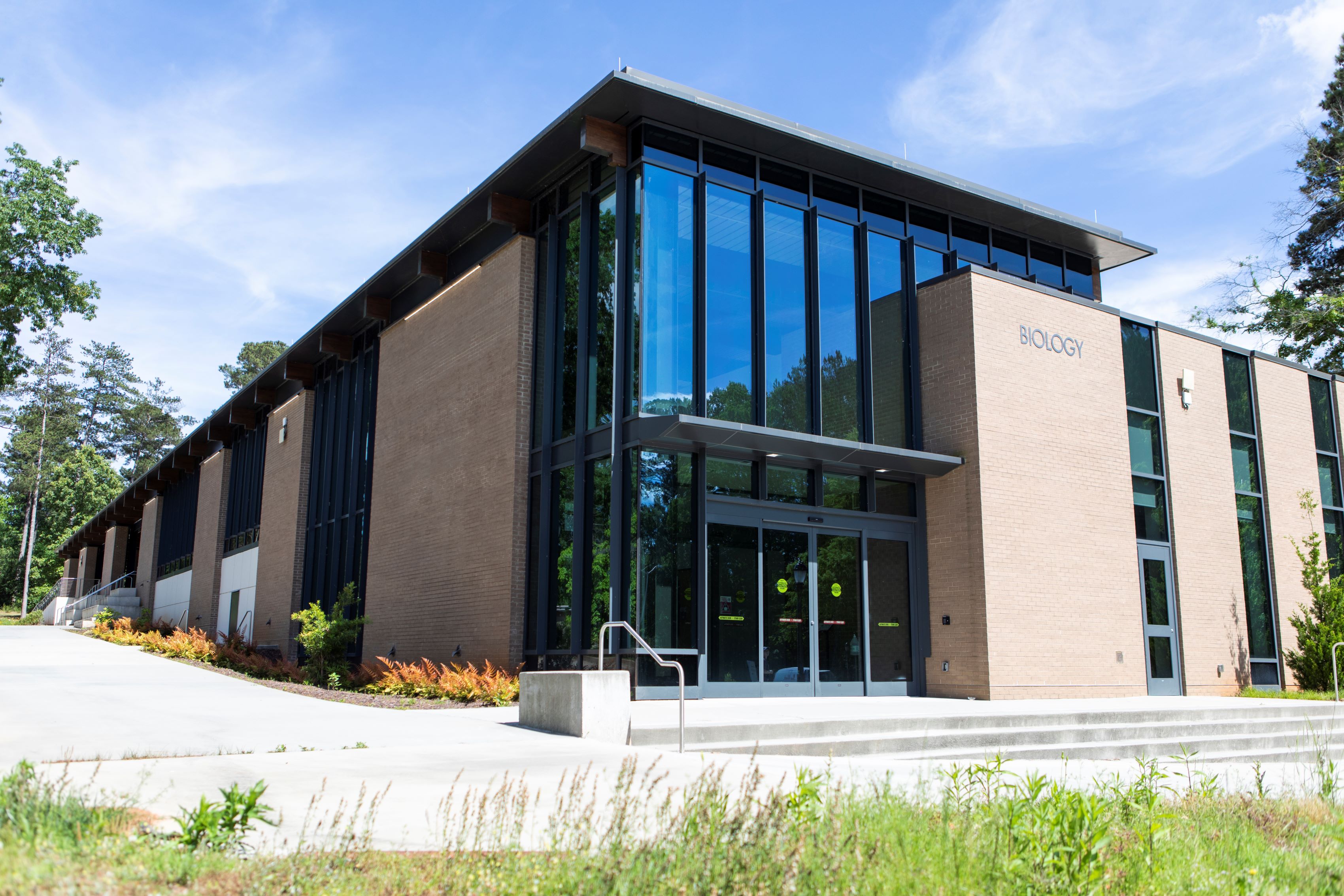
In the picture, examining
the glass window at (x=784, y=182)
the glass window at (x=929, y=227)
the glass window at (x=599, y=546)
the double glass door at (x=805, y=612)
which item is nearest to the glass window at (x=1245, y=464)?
the glass window at (x=929, y=227)

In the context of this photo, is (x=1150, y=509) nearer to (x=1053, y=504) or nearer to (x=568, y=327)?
(x=1053, y=504)

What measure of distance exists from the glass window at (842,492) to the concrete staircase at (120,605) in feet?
121

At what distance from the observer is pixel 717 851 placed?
14.4ft

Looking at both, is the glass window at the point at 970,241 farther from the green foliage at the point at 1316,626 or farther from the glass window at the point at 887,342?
the green foliage at the point at 1316,626

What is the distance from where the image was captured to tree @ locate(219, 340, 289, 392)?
77375 millimetres

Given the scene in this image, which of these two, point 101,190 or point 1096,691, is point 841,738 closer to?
point 1096,691

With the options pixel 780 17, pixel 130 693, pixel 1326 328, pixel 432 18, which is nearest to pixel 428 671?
pixel 130 693

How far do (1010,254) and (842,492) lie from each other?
637 cm

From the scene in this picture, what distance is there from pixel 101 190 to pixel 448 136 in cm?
1898

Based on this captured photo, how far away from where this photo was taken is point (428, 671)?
1576cm

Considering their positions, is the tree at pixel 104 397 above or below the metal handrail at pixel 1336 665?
above

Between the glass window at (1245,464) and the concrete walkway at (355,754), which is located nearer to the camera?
the concrete walkway at (355,754)

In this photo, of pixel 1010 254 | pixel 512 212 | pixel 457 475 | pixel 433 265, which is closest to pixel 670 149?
pixel 512 212

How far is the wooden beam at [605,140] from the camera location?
47.1 feet
